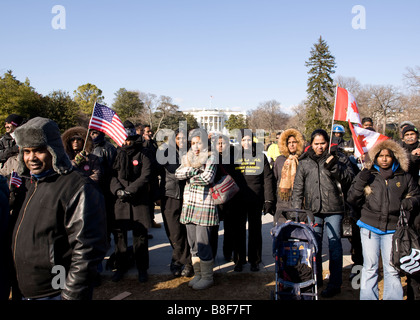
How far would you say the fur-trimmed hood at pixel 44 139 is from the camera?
2.22 m

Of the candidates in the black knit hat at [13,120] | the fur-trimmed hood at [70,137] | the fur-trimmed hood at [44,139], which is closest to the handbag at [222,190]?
the fur-trimmed hood at [70,137]

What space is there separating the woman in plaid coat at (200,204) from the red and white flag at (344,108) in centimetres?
209

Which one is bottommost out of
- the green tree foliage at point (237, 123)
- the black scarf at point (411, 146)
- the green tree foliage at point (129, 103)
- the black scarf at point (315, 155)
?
the black scarf at point (315, 155)

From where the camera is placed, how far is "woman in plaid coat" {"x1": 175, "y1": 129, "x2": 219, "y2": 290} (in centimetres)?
460

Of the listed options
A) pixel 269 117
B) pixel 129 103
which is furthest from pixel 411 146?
pixel 269 117

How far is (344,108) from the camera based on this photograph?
504 centimetres

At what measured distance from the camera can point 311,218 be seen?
13.3 feet

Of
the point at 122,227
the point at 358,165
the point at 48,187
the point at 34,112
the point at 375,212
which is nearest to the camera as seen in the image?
the point at 48,187

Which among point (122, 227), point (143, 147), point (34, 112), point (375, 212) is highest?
point (34, 112)

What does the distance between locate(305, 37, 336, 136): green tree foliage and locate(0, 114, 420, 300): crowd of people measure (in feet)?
150

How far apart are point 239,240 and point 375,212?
89.4 inches

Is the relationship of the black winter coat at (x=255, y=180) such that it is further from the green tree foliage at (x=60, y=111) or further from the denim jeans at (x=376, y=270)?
the green tree foliage at (x=60, y=111)

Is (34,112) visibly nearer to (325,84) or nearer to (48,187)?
(48,187)

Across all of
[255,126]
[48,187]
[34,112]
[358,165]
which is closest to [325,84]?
[255,126]
